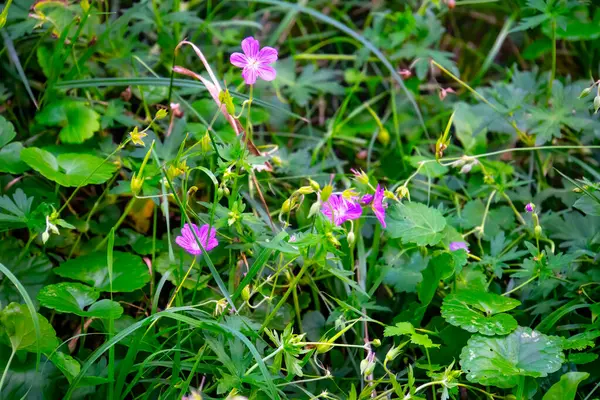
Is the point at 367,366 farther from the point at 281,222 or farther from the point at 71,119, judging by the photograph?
the point at 71,119

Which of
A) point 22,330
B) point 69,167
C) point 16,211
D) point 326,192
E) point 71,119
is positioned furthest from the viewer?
point 71,119

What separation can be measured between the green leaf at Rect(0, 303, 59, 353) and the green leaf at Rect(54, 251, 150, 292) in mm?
146

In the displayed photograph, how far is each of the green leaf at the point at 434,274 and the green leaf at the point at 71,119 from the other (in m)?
0.85

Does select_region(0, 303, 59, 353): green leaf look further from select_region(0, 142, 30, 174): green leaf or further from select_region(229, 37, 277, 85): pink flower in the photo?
select_region(229, 37, 277, 85): pink flower

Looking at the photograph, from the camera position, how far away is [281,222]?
156 centimetres

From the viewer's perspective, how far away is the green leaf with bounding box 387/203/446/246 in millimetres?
1337

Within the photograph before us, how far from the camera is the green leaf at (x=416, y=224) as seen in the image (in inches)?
52.6

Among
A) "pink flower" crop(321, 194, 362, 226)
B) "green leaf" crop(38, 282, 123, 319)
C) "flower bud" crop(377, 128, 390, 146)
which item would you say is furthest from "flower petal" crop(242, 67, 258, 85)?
"flower bud" crop(377, 128, 390, 146)

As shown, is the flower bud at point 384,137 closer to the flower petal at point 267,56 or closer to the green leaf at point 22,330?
the flower petal at point 267,56

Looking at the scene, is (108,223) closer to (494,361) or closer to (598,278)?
(494,361)

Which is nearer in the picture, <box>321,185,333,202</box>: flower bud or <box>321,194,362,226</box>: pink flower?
<box>321,185,333,202</box>: flower bud

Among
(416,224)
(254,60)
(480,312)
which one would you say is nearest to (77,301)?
(254,60)

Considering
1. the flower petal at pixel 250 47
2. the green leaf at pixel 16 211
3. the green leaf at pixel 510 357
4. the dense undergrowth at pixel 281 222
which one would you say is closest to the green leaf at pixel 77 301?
the dense undergrowth at pixel 281 222

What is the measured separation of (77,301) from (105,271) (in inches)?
5.0
